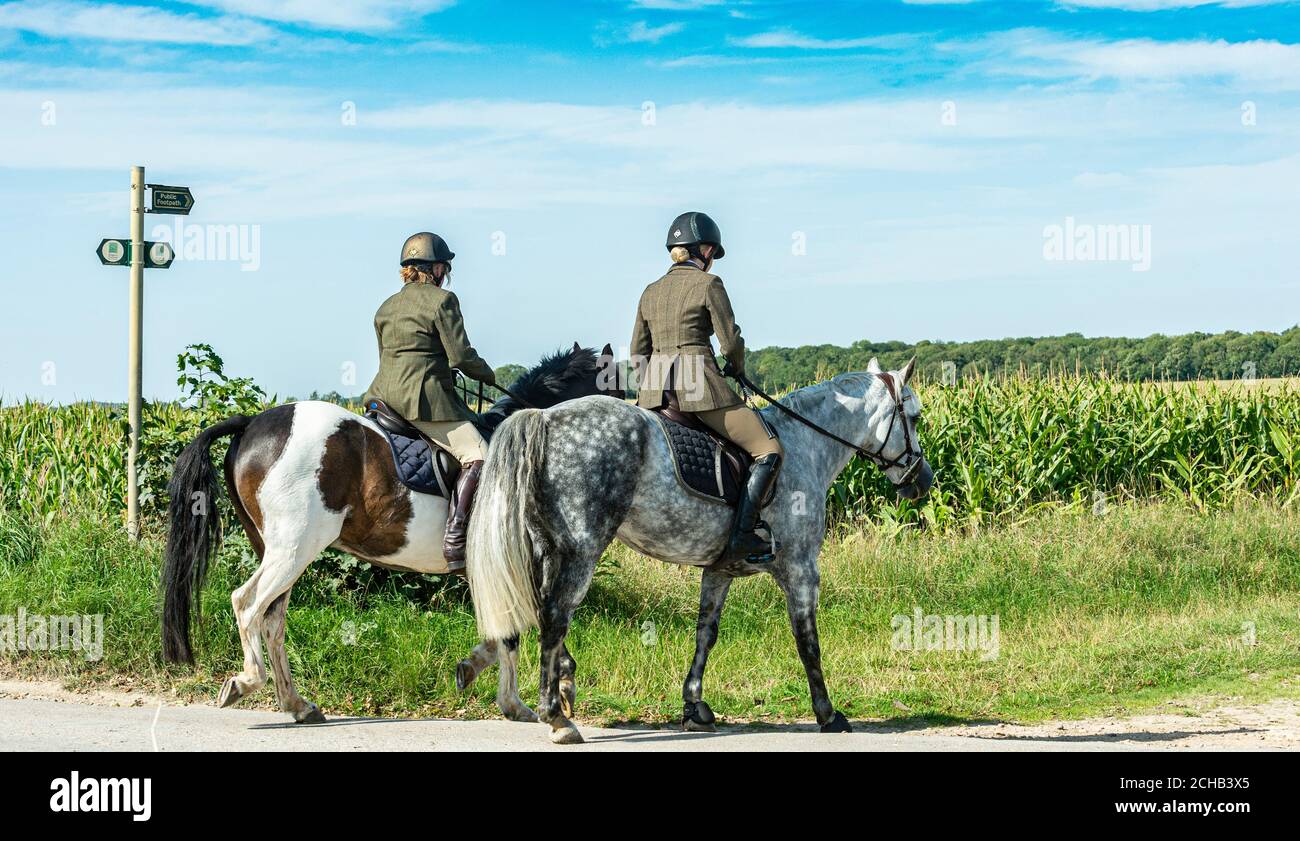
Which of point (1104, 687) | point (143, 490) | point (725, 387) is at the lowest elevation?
point (1104, 687)

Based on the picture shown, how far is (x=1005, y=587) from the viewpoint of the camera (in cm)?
1377

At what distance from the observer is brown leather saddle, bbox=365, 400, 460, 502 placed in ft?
28.3

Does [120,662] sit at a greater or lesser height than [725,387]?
lesser

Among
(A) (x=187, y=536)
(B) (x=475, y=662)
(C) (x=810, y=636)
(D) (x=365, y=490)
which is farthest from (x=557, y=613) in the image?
(A) (x=187, y=536)

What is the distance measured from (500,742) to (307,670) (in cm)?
Result: 258

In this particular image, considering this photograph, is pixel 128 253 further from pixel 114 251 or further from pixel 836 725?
pixel 836 725

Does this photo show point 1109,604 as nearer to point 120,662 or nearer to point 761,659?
point 761,659

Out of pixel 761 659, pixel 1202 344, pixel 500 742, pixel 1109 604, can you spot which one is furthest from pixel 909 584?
pixel 1202 344

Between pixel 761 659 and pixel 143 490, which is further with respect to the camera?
pixel 143 490

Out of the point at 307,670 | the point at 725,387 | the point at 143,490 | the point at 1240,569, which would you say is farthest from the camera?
the point at 1240,569

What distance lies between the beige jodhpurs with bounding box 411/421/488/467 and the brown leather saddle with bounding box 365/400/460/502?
60 mm

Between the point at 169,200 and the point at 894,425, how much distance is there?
8.23 meters

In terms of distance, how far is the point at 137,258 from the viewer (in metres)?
13.1

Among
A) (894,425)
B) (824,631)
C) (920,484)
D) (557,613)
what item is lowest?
(824,631)
